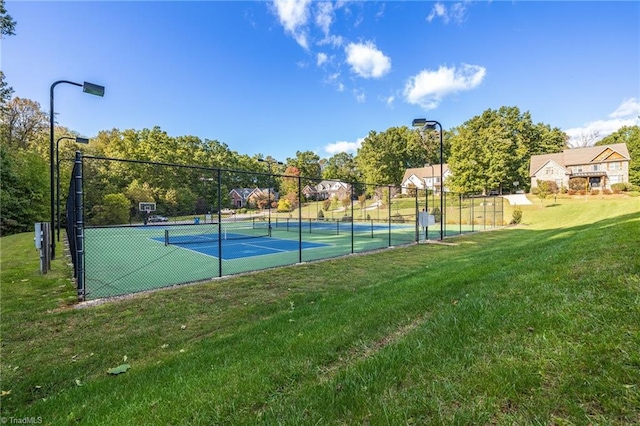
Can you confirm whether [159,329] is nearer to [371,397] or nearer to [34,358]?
[34,358]

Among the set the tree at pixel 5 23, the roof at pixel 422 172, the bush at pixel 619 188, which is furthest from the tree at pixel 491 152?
the tree at pixel 5 23

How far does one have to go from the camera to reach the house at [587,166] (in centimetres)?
3800

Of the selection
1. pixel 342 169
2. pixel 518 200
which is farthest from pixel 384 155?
pixel 518 200

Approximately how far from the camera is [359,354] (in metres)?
2.43

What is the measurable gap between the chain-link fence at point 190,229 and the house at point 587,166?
2185 cm

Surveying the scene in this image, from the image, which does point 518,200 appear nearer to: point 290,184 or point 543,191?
point 543,191

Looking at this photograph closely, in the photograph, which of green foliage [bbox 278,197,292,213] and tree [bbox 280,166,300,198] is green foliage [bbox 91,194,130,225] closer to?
tree [bbox 280,166,300,198]

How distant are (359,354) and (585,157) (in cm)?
5334

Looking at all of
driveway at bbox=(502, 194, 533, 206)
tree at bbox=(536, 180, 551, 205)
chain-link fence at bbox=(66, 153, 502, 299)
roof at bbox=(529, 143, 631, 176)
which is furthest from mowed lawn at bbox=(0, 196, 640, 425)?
roof at bbox=(529, 143, 631, 176)

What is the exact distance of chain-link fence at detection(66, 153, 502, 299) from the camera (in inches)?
281

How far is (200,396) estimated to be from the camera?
1.98m

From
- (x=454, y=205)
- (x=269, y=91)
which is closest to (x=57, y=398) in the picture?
(x=269, y=91)

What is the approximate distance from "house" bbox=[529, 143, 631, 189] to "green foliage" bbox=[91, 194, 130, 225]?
4495 centimetres

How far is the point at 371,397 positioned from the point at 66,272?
869 cm
